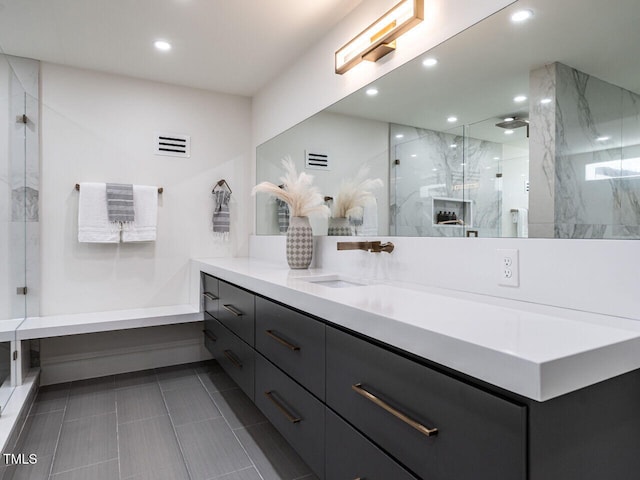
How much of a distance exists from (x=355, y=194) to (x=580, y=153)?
122 cm

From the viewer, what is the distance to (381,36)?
1.78 m

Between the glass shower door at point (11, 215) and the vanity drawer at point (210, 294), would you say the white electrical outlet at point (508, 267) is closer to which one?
the vanity drawer at point (210, 294)

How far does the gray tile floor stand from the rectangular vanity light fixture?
2063mm

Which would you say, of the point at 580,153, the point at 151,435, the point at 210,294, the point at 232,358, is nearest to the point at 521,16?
the point at 580,153

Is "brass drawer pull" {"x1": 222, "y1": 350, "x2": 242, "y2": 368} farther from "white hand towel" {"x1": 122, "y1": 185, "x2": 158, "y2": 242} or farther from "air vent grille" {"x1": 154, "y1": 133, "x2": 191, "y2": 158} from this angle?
"air vent grille" {"x1": 154, "y1": 133, "x2": 191, "y2": 158}

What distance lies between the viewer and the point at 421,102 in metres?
1.69

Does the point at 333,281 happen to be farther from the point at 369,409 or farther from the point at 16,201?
the point at 16,201

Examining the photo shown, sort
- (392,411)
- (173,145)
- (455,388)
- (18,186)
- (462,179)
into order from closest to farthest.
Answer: (455,388)
(392,411)
(462,179)
(18,186)
(173,145)

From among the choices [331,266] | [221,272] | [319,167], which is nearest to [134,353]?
[221,272]

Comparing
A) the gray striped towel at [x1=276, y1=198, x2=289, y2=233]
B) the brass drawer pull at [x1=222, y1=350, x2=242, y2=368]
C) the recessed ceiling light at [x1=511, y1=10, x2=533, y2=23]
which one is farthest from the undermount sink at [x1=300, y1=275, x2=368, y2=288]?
the recessed ceiling light at [x1=511, y1=10, x2=533, y2=23]

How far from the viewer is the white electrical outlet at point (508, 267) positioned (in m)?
1.26

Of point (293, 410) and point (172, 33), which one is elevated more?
point (172, 33)

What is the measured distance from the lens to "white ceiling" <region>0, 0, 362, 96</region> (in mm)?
2113

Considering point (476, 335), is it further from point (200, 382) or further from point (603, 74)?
point (200, 382)
